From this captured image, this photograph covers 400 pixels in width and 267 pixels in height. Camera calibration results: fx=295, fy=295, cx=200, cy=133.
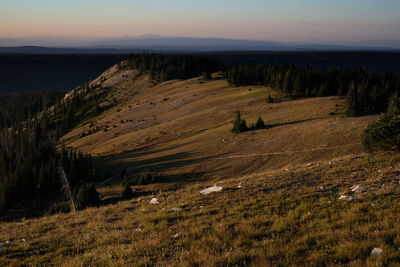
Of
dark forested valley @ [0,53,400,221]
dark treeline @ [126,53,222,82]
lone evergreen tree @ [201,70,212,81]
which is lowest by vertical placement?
dark forested valley @ [0,53,400,221]

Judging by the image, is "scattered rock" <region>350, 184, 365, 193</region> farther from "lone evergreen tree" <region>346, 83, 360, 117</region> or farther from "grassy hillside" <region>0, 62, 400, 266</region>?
"lone evergreen tree" <region>346, 83, 360, 117</region>

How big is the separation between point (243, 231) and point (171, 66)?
548 feet

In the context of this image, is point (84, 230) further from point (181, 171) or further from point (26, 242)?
point (181, 171)

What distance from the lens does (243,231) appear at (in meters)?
11.1

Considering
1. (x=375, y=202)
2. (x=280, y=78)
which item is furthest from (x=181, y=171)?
(x=280, y=78)

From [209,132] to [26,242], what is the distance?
5002 cm

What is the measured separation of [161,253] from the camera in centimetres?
985

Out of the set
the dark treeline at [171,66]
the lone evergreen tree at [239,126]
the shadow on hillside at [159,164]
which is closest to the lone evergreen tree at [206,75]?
the dark treeline at [171,66]

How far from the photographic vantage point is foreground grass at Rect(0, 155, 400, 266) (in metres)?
8.68

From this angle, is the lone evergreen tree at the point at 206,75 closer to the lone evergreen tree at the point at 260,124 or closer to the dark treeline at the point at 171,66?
the dark treeline at the point at 171,66

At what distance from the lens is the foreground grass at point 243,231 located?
342 inches

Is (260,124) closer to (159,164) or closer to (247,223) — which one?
(159,164)

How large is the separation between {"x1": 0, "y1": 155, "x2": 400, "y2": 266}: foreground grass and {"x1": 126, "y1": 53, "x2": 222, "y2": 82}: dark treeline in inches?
5698

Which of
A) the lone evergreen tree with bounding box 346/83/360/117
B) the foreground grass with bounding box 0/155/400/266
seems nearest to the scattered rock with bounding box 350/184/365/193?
the foreground grass with bounding box 0/155/400/266
